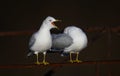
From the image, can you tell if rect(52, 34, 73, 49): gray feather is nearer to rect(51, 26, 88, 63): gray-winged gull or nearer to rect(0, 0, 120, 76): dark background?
rect(51, 26, 88, 63): gray-winged gull

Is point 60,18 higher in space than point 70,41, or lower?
higher

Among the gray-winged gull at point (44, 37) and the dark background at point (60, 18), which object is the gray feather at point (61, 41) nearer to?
the gray-winged gull at point (44, 37)

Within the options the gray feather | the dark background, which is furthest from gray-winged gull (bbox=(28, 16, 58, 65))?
the dark background

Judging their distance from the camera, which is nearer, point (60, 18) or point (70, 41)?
point (70, 41)

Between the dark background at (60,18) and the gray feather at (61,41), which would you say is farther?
the dark background at (60,18)

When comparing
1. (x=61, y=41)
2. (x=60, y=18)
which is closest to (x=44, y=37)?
(x=61, y=41)

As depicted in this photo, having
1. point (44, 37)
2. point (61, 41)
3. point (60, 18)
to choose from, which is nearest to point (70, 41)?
point (61, 41)

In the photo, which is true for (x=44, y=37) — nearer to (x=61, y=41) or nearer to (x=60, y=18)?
(x=61, y=41)

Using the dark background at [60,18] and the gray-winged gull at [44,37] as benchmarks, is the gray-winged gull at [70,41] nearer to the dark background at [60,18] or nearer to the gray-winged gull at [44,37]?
the gray-winged gull at [44,37]

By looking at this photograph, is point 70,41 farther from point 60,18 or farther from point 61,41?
point 60,18

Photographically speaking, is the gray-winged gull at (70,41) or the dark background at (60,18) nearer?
the gray-winged gull at (70,41)

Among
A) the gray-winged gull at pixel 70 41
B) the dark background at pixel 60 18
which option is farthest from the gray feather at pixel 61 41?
the dark background at pixel 60 18

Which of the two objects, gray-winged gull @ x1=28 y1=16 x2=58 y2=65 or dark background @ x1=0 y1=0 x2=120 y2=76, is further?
dark background @ x1=0 y1=0 x2=120 y2=76

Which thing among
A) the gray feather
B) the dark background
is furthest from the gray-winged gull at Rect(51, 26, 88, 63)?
the dark background
